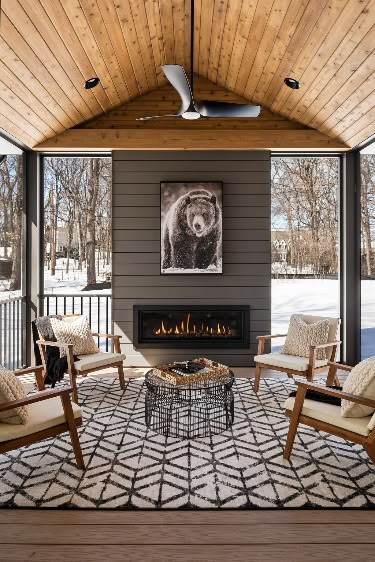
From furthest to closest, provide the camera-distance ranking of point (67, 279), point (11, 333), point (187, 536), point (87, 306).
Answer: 1. point (87, 306)
2. point (67, 279)
3. point (11, 333)
4. point (187, 536)

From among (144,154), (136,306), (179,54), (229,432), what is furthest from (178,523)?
(179,54)

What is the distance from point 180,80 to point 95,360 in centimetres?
274

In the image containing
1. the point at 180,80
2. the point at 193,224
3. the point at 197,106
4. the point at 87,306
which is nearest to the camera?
the point at 180,80

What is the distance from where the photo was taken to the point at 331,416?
9.31 ft

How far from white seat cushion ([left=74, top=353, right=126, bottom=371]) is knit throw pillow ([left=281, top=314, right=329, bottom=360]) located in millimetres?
1863

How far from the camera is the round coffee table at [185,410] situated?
11.5ft

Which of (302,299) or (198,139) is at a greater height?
(198,139)

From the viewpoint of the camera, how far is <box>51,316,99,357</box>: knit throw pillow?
4531 millimetres

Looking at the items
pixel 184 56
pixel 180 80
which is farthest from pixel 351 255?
pixel 180 80

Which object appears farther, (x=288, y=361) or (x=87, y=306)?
(x=87, y=306)

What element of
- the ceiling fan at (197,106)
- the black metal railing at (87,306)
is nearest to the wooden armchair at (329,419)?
the ceiling fan at (197,106)

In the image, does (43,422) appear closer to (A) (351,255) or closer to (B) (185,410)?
(B) (185,410)

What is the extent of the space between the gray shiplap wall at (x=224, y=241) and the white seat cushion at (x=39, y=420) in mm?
2771

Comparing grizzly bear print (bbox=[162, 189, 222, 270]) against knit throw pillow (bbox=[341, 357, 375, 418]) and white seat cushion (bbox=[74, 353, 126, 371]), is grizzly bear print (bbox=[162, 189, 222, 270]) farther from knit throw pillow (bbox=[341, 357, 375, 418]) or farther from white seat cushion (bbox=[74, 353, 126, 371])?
knit throw pillow (bbox=[341, 357, 375, 418])
